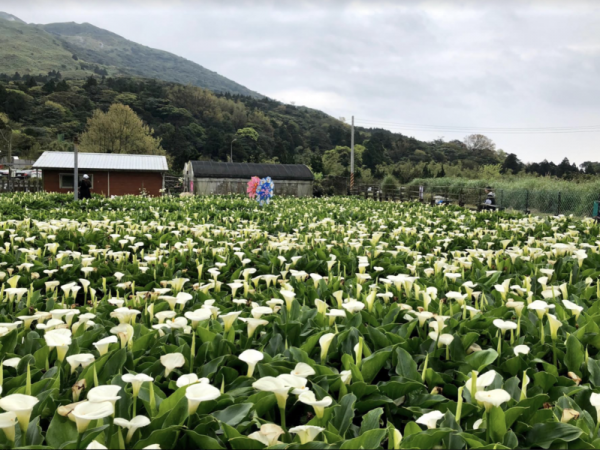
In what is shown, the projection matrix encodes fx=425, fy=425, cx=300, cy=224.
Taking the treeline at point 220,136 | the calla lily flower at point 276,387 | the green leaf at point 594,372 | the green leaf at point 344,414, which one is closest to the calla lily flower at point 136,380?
the calla lily flower at point 276,387

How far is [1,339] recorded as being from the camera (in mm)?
2084

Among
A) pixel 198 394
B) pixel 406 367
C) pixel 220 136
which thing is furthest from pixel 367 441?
pixel 220 136

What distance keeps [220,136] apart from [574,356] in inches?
2959

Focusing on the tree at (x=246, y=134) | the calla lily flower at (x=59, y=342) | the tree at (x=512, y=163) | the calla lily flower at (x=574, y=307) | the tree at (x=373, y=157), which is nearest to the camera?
the calla lily flower at (x=59, y=342)

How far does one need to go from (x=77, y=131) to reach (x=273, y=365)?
247 feet

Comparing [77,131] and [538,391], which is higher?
[77,131]

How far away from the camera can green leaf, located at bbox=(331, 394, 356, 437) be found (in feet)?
5.00

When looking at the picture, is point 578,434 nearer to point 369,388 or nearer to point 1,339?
point 369,388

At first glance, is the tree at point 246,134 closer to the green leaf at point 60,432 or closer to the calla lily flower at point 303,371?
the calla lily flower at point 303,371

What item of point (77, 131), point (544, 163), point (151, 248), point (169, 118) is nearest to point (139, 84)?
point (169, 118)

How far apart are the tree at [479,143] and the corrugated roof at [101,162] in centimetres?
7197

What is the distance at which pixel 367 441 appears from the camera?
4.31 feet

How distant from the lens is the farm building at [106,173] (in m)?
28.9

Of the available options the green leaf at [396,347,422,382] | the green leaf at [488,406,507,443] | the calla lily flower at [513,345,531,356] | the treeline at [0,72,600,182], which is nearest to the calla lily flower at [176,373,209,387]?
the green leaf at [396,347,422,382]
